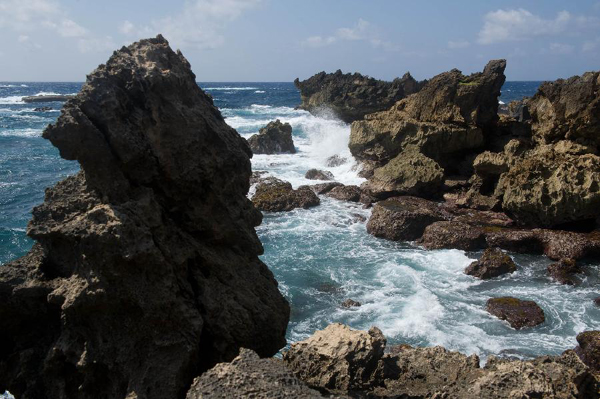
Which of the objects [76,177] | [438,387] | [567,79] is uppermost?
[567,79]

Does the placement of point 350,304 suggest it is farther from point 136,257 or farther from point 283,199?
point 283,199

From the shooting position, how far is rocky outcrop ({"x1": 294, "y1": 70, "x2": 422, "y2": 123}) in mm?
47219

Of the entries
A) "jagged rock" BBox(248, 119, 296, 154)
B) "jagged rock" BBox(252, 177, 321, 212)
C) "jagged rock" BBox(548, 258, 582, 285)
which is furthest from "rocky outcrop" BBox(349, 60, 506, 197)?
"jagged rock" BBox(248, 119, 296, 154)

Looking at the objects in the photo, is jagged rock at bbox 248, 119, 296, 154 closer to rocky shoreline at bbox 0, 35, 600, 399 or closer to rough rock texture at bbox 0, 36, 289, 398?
rocky shoreline at bbox 0, 35, 600, 399

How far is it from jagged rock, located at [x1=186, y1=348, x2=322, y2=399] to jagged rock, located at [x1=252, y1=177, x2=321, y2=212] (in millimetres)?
18156

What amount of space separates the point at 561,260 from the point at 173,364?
1435cm

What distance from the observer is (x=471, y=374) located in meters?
5.37

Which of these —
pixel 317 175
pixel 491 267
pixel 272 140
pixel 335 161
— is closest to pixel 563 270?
pixel 491 267


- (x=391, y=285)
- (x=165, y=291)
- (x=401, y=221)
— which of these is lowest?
(x=391, y=285)

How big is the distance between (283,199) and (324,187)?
3.26 meters

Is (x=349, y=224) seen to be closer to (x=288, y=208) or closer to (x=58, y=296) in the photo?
(x=288, y=208)

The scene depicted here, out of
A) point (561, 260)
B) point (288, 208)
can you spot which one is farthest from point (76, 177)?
point (288, 208)

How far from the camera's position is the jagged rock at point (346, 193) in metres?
23.9

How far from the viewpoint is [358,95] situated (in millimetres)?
48812
